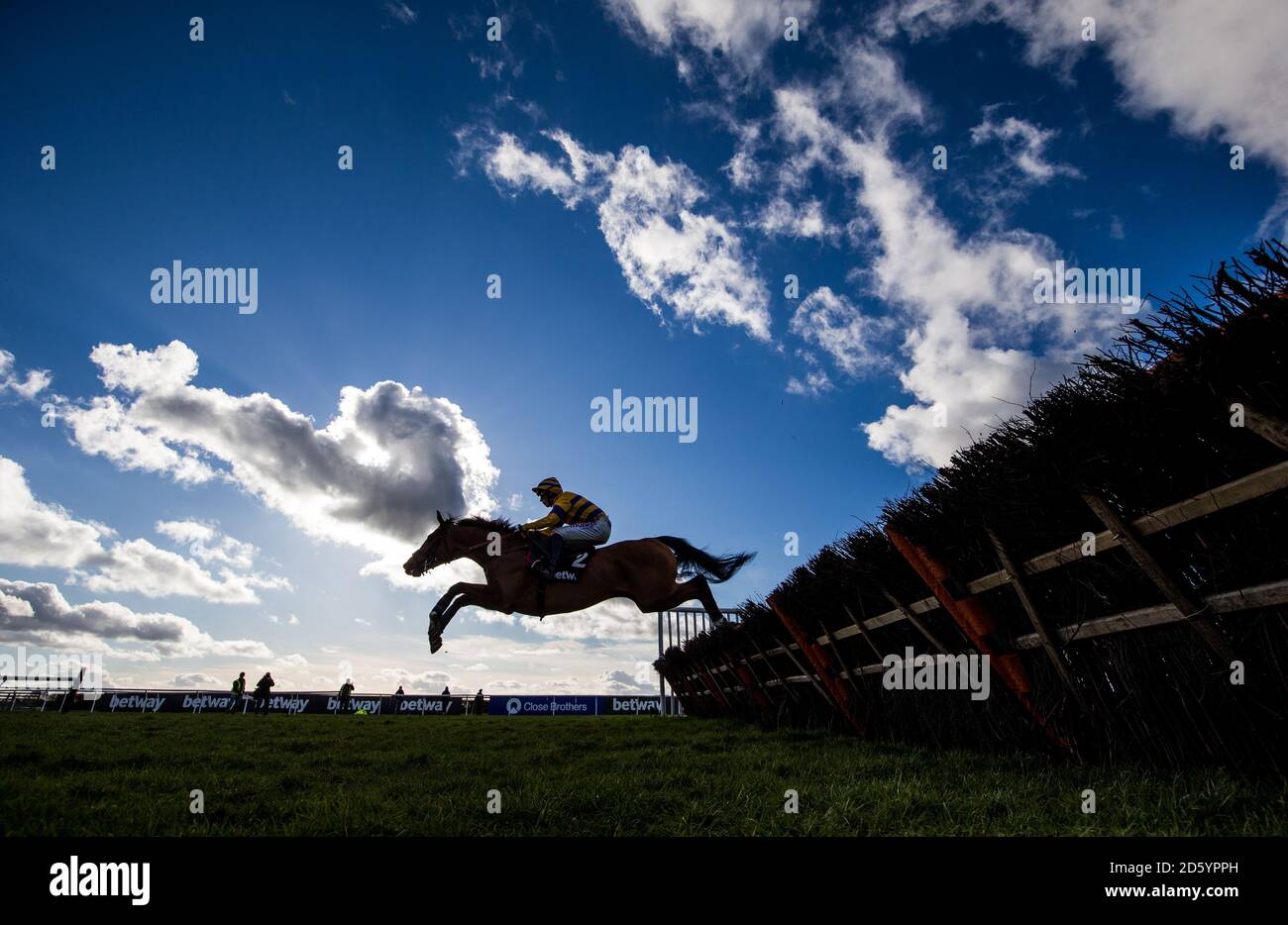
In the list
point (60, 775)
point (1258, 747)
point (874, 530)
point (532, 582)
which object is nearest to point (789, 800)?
point (1258, 747)

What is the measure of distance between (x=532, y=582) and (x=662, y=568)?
6.38 feet

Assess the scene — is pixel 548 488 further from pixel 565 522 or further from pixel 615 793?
pixel 615 793

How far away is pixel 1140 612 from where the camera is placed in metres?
3.91

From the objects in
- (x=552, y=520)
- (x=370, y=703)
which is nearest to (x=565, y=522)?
(x=552, y=520)

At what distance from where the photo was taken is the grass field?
3.36 metres

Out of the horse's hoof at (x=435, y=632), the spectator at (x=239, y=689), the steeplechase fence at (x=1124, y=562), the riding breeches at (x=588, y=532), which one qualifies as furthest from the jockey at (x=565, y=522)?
the spectator at (x=239, y=689)

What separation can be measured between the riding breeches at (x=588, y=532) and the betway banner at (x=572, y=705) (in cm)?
3369

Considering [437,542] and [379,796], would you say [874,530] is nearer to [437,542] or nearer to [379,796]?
[379,796]

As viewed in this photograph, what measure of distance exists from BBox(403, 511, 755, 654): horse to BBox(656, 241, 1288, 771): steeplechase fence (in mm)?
3505

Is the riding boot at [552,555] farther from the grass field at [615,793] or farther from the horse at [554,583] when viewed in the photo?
the grass field at [615,793]

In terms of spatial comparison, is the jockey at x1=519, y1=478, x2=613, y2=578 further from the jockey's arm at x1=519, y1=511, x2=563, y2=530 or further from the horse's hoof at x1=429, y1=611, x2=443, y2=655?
the horse's hoof at x1=429, y1=611, x2=443, y2=655

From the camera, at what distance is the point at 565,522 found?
30.7 feet

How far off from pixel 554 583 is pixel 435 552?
7.33ft

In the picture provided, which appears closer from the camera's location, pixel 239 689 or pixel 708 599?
pixel 708 599
